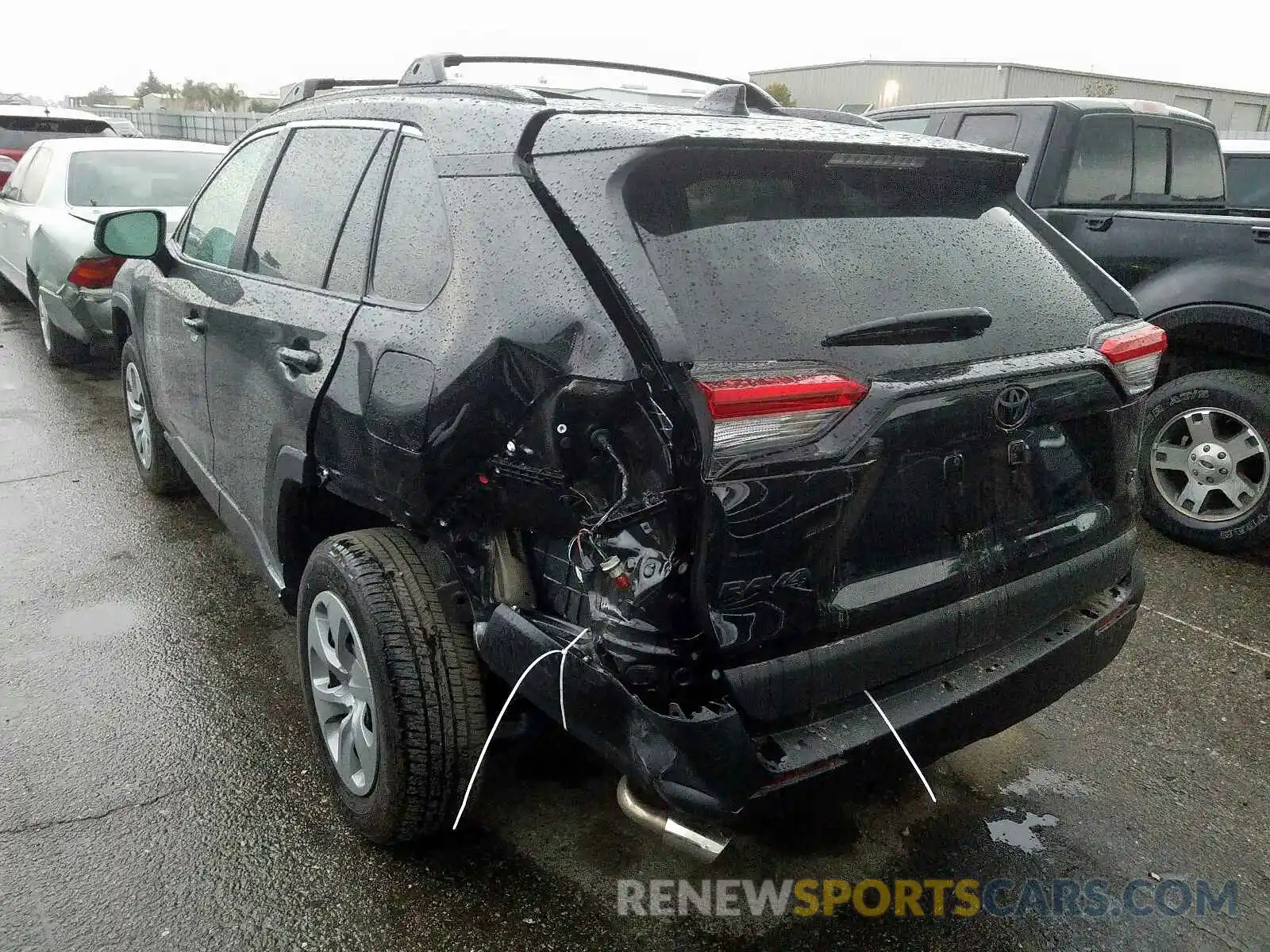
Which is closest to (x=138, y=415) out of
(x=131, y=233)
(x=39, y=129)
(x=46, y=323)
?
(x=131, y=233)

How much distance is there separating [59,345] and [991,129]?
679 centimetres

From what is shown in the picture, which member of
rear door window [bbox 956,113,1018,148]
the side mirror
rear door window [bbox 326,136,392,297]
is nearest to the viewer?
rear door window [bbox 326,136,392,297]

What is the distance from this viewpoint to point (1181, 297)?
14.4ft

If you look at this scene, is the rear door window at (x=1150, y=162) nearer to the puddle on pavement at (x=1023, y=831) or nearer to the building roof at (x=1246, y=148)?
the building roof at (x=1246, y=148)

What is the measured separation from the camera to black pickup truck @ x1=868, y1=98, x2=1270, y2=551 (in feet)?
14.1

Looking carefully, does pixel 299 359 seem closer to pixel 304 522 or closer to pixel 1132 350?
Answer: pixel 304 522

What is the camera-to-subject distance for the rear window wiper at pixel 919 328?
76.5 inches

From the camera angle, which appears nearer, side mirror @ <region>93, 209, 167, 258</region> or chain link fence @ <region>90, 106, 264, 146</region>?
side mirror @ <region>93, 209, 167, 258</region>

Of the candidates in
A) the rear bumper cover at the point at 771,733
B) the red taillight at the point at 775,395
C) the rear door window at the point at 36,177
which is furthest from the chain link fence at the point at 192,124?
the red taillight at the point at 775,395

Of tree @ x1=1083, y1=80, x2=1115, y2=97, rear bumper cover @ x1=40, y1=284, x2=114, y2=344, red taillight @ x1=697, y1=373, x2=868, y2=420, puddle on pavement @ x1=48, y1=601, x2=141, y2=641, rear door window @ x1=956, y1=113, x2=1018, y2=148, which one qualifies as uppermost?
tree @ x1=1083, y1=80, x2=1115, y2=97

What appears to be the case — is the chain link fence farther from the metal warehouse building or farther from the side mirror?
the side mirror

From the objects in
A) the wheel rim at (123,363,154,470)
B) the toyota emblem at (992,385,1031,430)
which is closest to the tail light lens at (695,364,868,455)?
the toyota emblem at (992,385,1031,430)

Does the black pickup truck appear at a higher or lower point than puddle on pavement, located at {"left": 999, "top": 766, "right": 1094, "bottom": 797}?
higher

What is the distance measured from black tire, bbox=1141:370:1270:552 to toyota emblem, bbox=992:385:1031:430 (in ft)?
8.38
